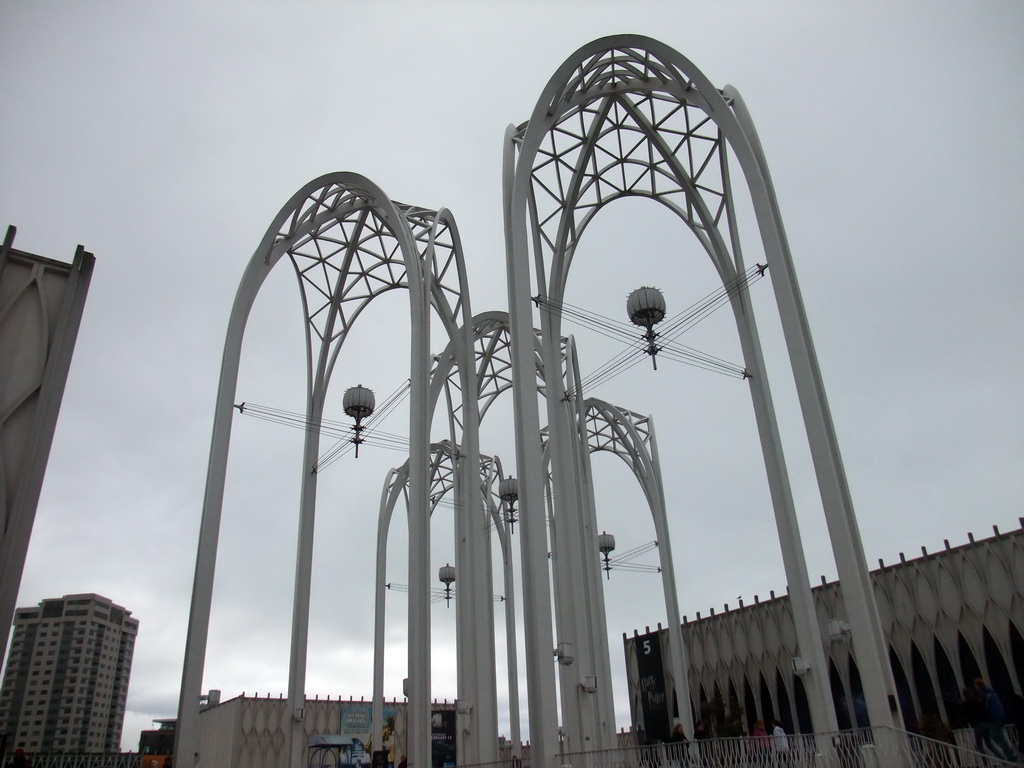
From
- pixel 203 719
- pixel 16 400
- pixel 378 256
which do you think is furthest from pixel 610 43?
pixel 203 719

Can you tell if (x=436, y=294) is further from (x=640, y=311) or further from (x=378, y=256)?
(x=640, y=311)

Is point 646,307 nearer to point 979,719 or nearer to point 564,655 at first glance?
point 564,655

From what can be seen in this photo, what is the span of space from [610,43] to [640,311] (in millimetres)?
7893

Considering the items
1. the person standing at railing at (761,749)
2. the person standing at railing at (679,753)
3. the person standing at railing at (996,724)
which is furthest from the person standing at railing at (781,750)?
the person standing at railing at (996,724)

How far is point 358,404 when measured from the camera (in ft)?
95.0

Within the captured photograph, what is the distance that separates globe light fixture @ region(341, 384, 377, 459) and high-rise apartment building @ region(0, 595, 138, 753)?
216 feet

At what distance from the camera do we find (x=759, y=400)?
70.5ft

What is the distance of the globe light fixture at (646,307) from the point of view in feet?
75.3

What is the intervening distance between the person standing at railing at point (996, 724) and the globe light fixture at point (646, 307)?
1222cm

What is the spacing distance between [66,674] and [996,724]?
292 feet

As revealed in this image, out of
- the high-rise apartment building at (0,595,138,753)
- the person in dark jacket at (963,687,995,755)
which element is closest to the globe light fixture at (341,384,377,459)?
the person in dark jacket at (963,687,995,755)

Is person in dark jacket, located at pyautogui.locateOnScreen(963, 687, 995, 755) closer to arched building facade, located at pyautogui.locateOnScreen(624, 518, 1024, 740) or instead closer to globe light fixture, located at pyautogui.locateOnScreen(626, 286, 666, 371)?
globe light fixture, located at pyautogui.locateOnScreen(626, 286, 666, 371)

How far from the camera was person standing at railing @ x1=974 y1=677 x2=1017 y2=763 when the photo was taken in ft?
43.3

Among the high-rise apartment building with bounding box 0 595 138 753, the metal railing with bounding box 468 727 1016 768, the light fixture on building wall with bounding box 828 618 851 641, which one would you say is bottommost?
the metal railing with bounding box 468 727 1016 768
